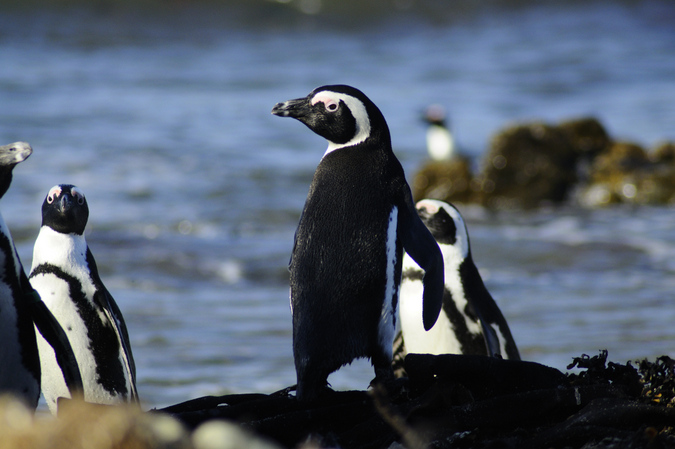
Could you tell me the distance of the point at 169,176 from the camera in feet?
39.9

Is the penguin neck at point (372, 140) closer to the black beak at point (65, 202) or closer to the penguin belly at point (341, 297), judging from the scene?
the penguin belly at point (341, 297)

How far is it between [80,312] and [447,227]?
1792mm

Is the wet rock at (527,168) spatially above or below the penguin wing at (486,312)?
above

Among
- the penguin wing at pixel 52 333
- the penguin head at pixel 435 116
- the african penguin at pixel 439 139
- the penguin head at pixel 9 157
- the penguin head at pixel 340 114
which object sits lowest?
the penguin wing at pixel 52 333

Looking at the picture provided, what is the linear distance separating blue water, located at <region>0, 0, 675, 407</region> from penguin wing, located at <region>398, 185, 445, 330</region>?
189cm

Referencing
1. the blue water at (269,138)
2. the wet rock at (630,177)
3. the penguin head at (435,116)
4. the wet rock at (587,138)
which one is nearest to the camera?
the blue water at (269,138)

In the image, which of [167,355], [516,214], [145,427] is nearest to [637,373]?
[145,427]

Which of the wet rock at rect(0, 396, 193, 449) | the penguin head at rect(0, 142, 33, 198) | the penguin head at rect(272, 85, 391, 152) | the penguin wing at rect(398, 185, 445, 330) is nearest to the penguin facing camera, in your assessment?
the penguin head at rect(0, 142, 33, 198)

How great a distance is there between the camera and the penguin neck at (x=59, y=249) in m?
3.47

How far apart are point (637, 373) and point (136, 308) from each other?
427cm

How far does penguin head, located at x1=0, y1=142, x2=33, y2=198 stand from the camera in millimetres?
2791

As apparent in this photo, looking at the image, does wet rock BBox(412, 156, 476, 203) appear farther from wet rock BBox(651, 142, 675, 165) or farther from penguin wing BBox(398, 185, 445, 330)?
penguin wing BBox(398, 185, 445, 330)

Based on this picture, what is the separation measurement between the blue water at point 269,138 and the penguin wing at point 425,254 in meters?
1.89

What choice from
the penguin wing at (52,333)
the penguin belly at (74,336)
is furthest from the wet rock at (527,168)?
the penguin wing at (52,333)
